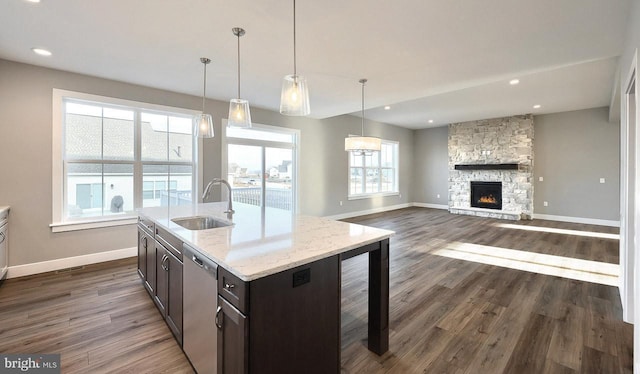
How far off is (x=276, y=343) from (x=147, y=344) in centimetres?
143

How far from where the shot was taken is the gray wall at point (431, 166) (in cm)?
935

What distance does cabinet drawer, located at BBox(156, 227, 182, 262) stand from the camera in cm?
195

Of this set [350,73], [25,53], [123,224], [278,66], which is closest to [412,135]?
[350,73]

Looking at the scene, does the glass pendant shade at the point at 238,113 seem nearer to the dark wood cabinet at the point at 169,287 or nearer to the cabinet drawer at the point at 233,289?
the dark wood cabinet at the point at 169,287

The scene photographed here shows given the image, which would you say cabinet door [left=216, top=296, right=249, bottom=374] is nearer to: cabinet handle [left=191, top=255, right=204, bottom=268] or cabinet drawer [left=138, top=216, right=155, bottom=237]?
cabinet handle [left=191, top=255, right=204, bottom=268]

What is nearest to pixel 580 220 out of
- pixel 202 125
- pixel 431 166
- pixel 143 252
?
pixel 431 166

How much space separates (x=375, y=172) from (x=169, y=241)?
724cm

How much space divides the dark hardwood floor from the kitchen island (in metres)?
0.28

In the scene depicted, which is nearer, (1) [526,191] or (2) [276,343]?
(2) [276,343]

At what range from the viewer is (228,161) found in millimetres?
5320

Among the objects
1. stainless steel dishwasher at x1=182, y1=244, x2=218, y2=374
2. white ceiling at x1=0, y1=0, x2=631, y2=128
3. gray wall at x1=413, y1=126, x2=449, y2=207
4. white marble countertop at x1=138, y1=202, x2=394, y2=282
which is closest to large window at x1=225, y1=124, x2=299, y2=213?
white ceiling at x1=0, y1=0, x2=631, y2=128

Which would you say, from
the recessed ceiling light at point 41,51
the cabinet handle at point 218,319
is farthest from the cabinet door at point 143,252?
the recessed ceiling light at point 41,51

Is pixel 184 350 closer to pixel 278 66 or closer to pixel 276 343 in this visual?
pixel 276 343

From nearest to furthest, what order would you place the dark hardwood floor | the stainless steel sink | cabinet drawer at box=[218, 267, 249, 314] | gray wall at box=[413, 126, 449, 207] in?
cabinet drawer at box=[218, 267, 249, 314] < the dark hardwood floor < the stainless steel sink < gray wall at box=[413, 126, 449, 207]
